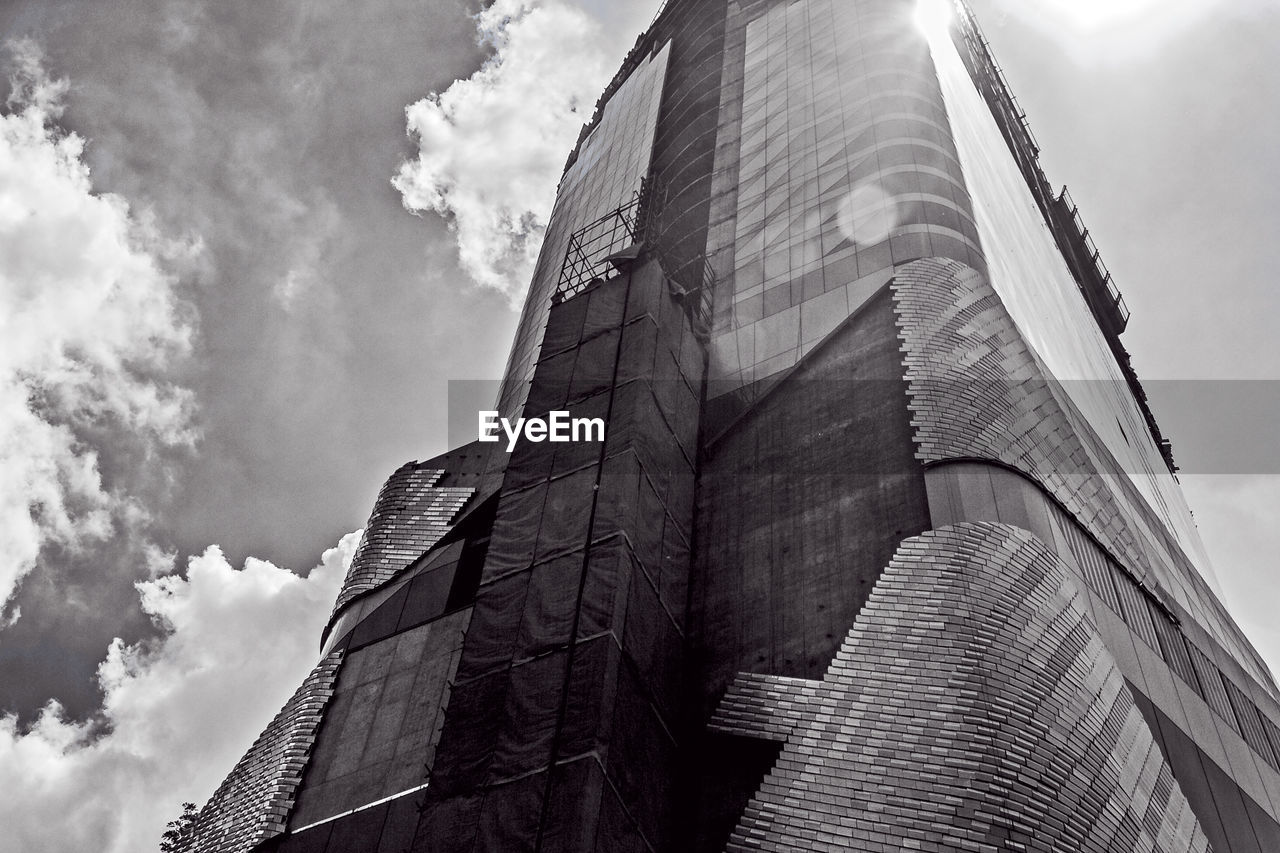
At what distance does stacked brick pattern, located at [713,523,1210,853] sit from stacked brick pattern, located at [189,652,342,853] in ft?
31.6

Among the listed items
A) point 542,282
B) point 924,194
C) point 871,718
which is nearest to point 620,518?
point 871,718

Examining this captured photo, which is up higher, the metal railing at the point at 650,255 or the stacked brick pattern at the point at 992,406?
the metal railing at the point at 650,255

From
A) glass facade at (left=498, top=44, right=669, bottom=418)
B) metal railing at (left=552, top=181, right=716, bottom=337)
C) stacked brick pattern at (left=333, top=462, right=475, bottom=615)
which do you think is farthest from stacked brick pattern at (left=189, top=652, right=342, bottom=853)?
metal railing at (left=552, top=181, right=716, bottom=337)

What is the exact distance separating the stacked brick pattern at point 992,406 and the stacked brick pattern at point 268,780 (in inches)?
548

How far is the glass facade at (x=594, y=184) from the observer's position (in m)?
36.2

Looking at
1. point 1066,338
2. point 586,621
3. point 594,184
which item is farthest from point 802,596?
point 594,184

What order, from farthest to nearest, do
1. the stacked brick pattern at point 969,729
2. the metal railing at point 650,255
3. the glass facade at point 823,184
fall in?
the metal railing at point 650,255 < the glass facade at point 823,184 < the stacked brick pattern at point 969,729

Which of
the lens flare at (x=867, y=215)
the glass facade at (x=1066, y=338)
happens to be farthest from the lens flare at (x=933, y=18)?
the lens flare at (x=867, y=215)

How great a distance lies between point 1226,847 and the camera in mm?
16281

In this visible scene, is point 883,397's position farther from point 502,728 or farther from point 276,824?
point 276,824

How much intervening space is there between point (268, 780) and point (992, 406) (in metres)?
16.4

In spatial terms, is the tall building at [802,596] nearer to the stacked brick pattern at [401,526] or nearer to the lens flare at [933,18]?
the stacked brick pattern at [401,526]

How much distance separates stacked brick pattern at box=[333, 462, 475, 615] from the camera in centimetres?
2636

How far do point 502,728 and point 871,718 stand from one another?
581cm
